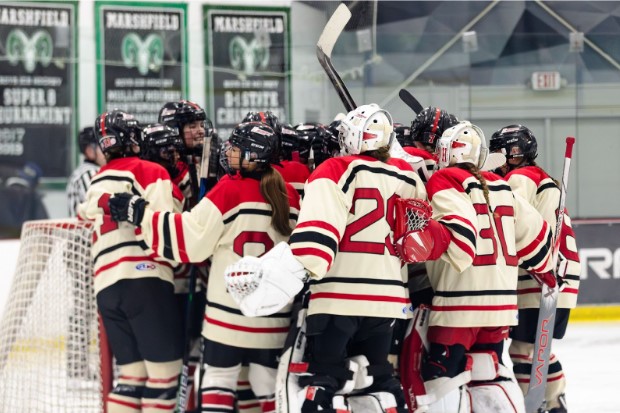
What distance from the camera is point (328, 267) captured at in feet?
8.98

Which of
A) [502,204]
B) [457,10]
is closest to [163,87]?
[457,10]

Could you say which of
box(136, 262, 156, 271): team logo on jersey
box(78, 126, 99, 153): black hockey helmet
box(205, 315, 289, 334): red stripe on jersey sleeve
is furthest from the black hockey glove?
box(78, 126, 99, 153): black hockey helmet

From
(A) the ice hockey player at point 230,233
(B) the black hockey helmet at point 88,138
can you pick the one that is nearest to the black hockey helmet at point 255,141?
(A) the ice hockey player at point 230,233

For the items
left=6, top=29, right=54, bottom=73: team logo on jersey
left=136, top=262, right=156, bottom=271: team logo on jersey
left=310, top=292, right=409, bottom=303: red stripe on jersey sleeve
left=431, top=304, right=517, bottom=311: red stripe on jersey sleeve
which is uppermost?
left=6, top=29, right=54, bottom=73: team logo on jersey

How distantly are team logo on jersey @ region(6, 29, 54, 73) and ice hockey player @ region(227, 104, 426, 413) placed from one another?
4041mm

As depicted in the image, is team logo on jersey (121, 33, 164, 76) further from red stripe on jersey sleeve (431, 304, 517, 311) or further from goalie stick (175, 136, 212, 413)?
red stripe on jersey sleeve (431, 304, 517, 311)

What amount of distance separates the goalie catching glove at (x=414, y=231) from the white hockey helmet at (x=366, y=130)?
17cm

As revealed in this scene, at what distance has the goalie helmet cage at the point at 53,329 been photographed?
11.3 ft

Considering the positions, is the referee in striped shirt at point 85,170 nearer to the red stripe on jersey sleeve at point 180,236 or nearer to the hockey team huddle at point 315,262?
the hockey team huddle at point 315,262

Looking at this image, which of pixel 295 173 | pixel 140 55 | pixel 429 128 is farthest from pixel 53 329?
pixel 140 55

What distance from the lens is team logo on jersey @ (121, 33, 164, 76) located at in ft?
22.3

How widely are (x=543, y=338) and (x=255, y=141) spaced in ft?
3.91

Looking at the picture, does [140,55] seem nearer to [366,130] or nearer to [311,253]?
[366,130]

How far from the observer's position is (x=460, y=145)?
3227mm
